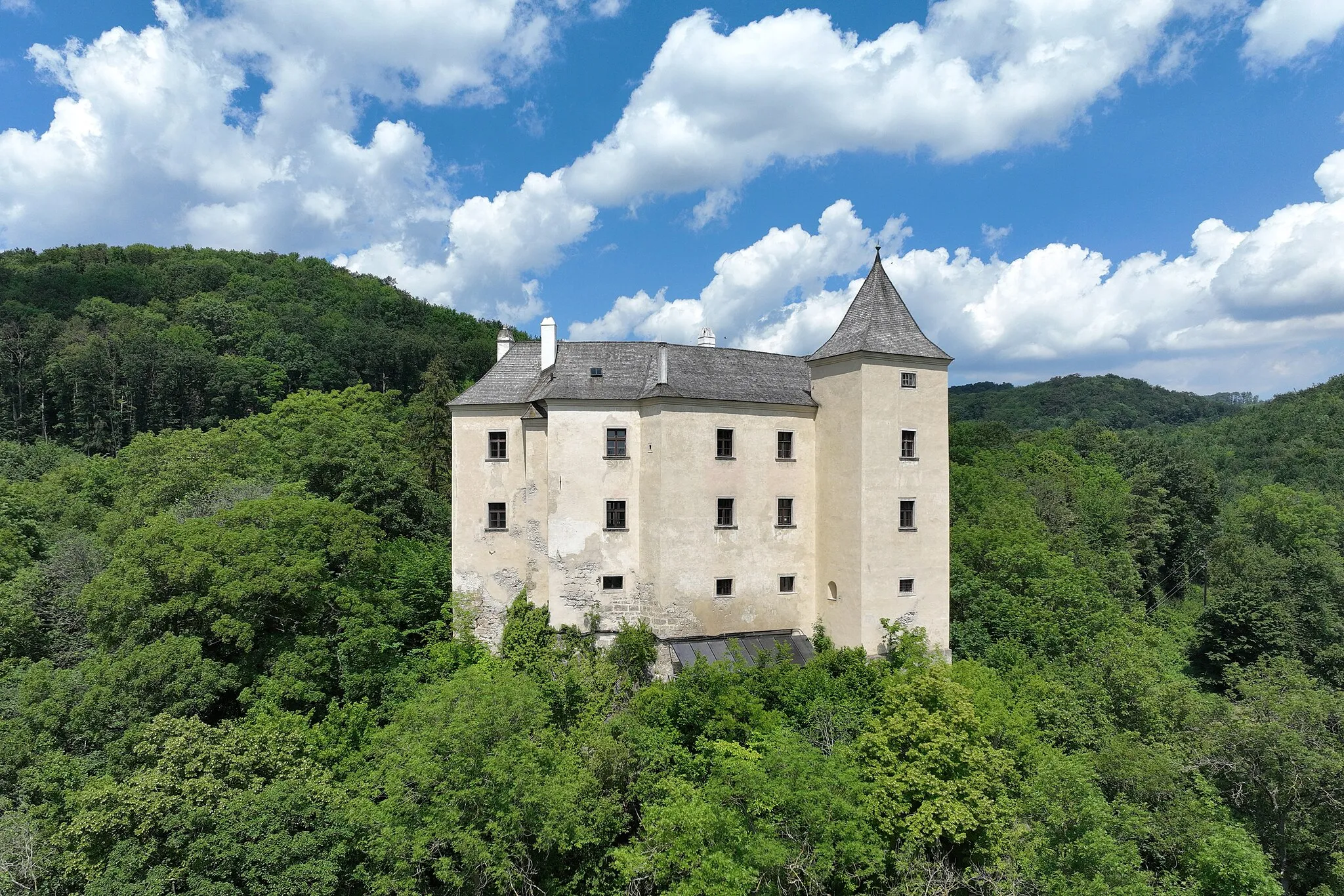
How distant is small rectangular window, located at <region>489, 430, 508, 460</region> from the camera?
93.4ft

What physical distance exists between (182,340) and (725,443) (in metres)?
70.4

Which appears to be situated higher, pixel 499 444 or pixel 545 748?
pixel 499 444

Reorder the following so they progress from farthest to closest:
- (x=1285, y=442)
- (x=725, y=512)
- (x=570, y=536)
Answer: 1. (x=1285, y=442)
2. (x=725, y=512)
3. (x=570, y=536)

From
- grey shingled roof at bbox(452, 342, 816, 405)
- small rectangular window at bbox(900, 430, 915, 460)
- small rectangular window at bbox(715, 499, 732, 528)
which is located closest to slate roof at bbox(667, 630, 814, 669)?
small rectangular window at bbox(715, 499, 732, 528)

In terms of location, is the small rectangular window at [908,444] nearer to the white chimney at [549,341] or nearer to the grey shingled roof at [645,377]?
the grey shingled roof at [645,377]

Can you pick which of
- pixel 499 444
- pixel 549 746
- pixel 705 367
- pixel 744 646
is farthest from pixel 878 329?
pixel 549 746

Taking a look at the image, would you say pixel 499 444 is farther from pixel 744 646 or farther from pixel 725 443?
pixel 744 646

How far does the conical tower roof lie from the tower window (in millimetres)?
4987

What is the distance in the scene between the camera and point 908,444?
1005 inches

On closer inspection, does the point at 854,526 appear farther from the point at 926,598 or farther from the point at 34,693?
the point at 34,693

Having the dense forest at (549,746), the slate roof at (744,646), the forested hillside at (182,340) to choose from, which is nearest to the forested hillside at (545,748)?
the dense forest at (549,746)

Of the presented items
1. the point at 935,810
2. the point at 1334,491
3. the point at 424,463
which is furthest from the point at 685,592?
the point at 1334,491

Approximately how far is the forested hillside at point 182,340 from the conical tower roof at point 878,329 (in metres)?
31.4

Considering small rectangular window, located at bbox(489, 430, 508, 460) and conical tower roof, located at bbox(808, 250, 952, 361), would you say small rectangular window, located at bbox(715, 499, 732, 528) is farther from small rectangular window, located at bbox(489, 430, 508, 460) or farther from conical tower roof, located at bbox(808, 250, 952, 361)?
small rectangular window, located at bbox(489, 430, 508, 460)
